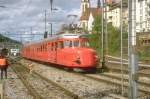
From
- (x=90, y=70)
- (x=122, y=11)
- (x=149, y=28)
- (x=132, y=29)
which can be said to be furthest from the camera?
(x=90, y=70)

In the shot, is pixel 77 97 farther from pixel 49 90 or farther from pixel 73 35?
pixel 73 35

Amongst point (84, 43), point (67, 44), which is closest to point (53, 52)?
point (67, 44)

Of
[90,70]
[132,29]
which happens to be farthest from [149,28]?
[90,70]

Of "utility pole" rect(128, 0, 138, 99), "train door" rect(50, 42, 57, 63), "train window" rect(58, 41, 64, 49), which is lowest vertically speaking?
"train door" rect(50, 42, 57, 63)

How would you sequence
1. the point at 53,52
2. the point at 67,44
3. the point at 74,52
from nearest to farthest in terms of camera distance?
the point at 74,52 < the point at 67,44 < the point at 53,52

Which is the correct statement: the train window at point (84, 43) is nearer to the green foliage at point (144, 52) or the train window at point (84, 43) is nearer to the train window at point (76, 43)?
the train window at point (76, 43)

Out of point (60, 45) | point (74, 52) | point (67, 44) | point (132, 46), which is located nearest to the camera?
point (132, 46)

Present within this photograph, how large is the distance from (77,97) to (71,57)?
49.3 feet

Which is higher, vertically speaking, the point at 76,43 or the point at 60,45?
the point at 76,43

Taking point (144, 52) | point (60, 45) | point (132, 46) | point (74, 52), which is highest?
point (132, 46)

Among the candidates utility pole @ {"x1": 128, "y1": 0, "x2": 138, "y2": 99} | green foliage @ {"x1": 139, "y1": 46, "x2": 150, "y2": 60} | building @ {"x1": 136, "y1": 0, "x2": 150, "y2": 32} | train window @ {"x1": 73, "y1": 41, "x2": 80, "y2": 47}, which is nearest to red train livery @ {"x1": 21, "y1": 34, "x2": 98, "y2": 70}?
train window @ {"x1": 73, "y1": 41, "x2": 80, "y2": 47}

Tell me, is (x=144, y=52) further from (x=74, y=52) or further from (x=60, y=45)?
(x=60, y=45)

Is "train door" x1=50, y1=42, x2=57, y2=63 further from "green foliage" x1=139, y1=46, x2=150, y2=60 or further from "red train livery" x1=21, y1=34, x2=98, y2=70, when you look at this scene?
"green foliage" x1=139, y1=46, x2=150, y2=60

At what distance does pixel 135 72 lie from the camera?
9641 millimetres
